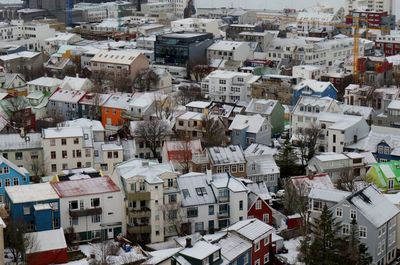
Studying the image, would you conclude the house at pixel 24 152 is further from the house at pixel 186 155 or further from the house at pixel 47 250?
the house at pixel 47 250

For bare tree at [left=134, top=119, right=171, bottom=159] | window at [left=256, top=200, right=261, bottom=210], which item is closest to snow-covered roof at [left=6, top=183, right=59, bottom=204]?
window at [left=256, top=200, right=261, bottom=210]

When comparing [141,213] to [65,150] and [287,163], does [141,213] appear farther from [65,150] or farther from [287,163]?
[287,163]

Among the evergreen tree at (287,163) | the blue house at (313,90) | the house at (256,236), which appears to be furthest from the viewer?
the blue house at (313,90)

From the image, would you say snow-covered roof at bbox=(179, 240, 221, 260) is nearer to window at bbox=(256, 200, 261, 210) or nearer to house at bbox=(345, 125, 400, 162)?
window at bbox=(256, 200, 261, 210)

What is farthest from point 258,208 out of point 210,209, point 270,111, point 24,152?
point 270,111

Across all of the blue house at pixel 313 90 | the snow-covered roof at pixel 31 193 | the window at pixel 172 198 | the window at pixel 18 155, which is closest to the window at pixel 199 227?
the window at pixel 172 198

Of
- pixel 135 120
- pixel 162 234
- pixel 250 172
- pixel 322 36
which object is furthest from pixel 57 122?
pixel 322 36
